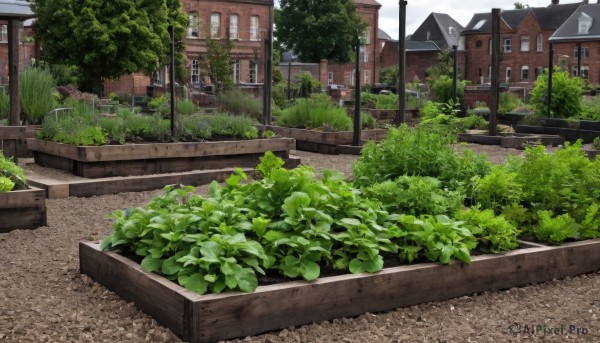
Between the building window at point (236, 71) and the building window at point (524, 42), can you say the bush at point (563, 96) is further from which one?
the building window at point (524, 42)

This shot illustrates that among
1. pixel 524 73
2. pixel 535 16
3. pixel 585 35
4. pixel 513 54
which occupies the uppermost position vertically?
pixel 535 16

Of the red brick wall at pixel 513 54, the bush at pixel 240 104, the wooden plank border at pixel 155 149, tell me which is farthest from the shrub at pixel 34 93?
the red brick wall at pixel 513 54

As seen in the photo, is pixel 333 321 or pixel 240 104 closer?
pixel 333 321

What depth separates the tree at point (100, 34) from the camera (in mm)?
31297

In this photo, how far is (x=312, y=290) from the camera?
15.3ft

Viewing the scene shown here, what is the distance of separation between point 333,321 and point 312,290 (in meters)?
0.25

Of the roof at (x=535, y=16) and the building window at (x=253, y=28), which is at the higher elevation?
the roof at (x=535, y=16)

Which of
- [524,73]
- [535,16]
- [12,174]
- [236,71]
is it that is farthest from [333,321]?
[535,16]

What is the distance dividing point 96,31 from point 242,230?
27670 mm

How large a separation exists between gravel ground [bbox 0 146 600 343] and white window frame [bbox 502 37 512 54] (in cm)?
6641

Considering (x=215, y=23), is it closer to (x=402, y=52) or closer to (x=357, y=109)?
(x=402, y=52)

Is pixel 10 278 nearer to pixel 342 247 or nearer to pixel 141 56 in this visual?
pixel 342 247

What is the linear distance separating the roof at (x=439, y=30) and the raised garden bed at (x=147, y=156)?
6279cm

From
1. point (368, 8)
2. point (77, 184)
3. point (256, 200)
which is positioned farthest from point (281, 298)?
point (368, 8)
